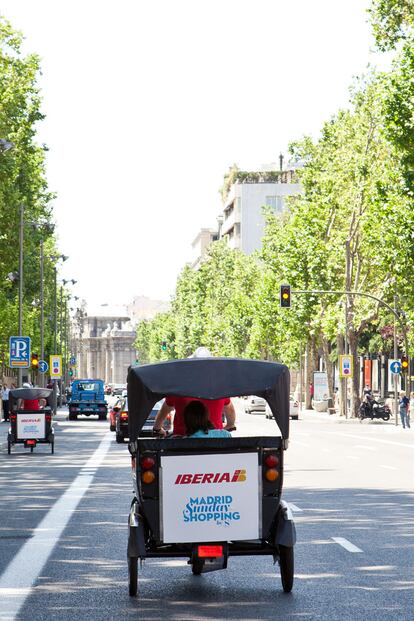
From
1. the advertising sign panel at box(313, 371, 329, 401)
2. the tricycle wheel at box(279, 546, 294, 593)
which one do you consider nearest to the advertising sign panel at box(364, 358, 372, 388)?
the advertising sign panel at box(313, 371, 329, 401)

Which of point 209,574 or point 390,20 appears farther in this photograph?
point 390,20

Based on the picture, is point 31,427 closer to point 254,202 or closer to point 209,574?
point 209,574

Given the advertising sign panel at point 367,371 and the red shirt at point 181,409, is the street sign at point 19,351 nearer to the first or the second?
the red shirt at point 181,409

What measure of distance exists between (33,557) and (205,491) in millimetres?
2992

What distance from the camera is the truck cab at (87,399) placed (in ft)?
234

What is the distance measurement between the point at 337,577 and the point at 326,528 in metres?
4.31

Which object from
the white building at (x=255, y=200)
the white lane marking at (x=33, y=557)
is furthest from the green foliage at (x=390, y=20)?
the white building at (x=255, y=200)

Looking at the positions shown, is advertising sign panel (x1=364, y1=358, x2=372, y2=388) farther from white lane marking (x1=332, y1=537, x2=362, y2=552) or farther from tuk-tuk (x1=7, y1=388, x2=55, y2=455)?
white lane marking (x1=332, y1=537, x2=362, y2=552)

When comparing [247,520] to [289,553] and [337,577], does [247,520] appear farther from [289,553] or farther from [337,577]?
[337,577]

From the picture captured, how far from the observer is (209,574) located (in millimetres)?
11945

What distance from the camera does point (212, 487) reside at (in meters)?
10.9

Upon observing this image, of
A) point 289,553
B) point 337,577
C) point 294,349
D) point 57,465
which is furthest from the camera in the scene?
point 294,349

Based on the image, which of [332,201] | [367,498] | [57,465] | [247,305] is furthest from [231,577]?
[247,305]

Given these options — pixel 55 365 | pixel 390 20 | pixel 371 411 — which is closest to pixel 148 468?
pixel 390 20
